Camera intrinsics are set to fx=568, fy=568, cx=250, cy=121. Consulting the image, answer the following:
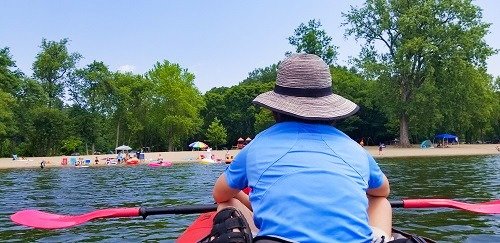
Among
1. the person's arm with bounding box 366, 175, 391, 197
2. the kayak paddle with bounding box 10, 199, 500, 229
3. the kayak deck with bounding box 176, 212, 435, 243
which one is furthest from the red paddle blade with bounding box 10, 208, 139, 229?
the person's arm with bounding box 366, 175, 391, 197

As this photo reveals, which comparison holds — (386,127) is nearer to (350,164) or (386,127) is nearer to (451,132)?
(451,132)

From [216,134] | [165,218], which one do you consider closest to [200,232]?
[165,218]

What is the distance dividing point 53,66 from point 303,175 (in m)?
62.2

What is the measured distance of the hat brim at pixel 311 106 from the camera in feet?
9.79

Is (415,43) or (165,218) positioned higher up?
(415,43)

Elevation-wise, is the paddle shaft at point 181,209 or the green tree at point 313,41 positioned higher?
the green tree at point 313,41

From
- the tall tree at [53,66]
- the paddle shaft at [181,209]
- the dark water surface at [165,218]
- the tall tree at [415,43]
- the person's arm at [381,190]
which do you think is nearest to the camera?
the person's arm at [381,190]

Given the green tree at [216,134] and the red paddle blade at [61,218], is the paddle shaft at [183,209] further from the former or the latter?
the green tree at [216,134]

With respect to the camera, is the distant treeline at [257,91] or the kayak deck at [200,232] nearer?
the kayak deck at [200,232]

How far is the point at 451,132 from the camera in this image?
70812mm

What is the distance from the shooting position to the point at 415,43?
47906 millimetres

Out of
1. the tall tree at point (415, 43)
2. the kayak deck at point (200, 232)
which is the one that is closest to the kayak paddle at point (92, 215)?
the kayak deck at point (200, 232)

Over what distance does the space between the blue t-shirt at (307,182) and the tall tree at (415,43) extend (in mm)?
46942

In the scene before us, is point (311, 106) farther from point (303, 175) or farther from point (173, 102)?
point (173, 102)
